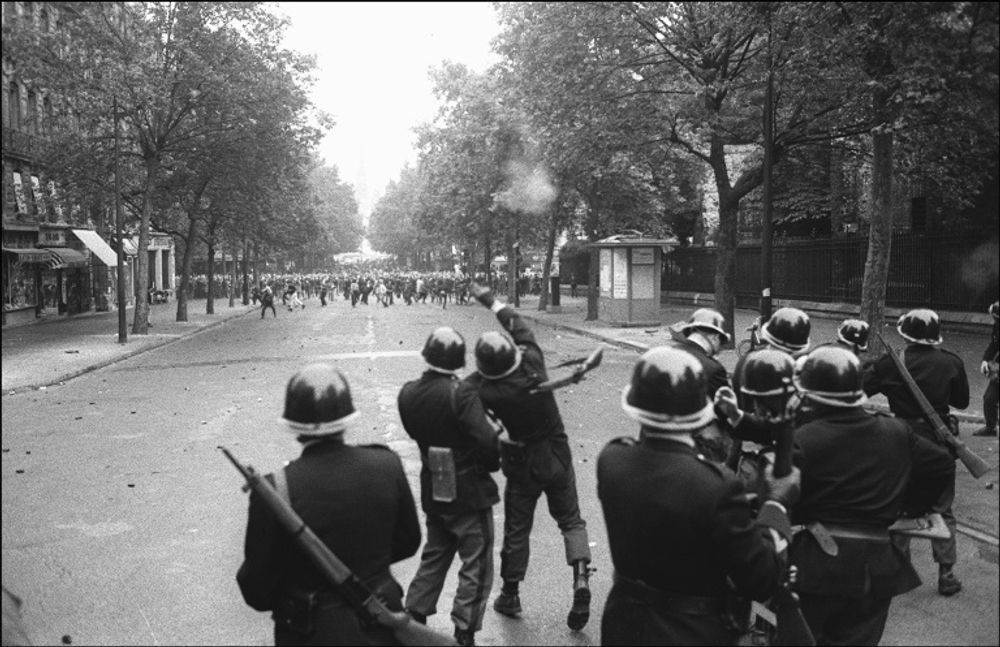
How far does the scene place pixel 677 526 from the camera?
2775 millimetres

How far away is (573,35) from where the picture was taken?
1928 centimetres

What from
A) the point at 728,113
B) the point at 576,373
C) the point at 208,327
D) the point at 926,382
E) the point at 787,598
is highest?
the point at 728,113

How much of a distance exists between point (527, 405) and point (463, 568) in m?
0.96

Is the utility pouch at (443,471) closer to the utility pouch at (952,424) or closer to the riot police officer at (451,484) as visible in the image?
the riot police officer at (451,484)

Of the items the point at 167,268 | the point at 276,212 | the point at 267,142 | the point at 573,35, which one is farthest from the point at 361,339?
the point at 167,268

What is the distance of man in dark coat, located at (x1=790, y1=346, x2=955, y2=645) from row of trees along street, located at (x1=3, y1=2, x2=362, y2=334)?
68.2ft

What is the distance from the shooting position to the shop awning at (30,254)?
31109 mm

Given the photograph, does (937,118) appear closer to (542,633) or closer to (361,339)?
(542,633)

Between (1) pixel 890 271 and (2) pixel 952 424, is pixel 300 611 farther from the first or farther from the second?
(1) pixel 890 271

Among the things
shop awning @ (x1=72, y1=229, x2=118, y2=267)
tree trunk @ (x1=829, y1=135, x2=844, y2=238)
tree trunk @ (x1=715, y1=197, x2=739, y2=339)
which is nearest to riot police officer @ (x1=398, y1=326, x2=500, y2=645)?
tree trunk @ (x1=715, y1=197, x2=739, y2=339)

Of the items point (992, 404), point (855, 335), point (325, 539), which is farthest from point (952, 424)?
point (992, 404)

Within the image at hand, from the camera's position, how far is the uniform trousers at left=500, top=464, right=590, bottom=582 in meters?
5.15

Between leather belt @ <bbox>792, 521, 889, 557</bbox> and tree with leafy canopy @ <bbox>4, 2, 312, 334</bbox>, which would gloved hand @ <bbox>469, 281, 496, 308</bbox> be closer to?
leather belt @ <bbox>792, 521, 889, 557</bbox>

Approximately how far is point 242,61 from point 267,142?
3.33 metres
